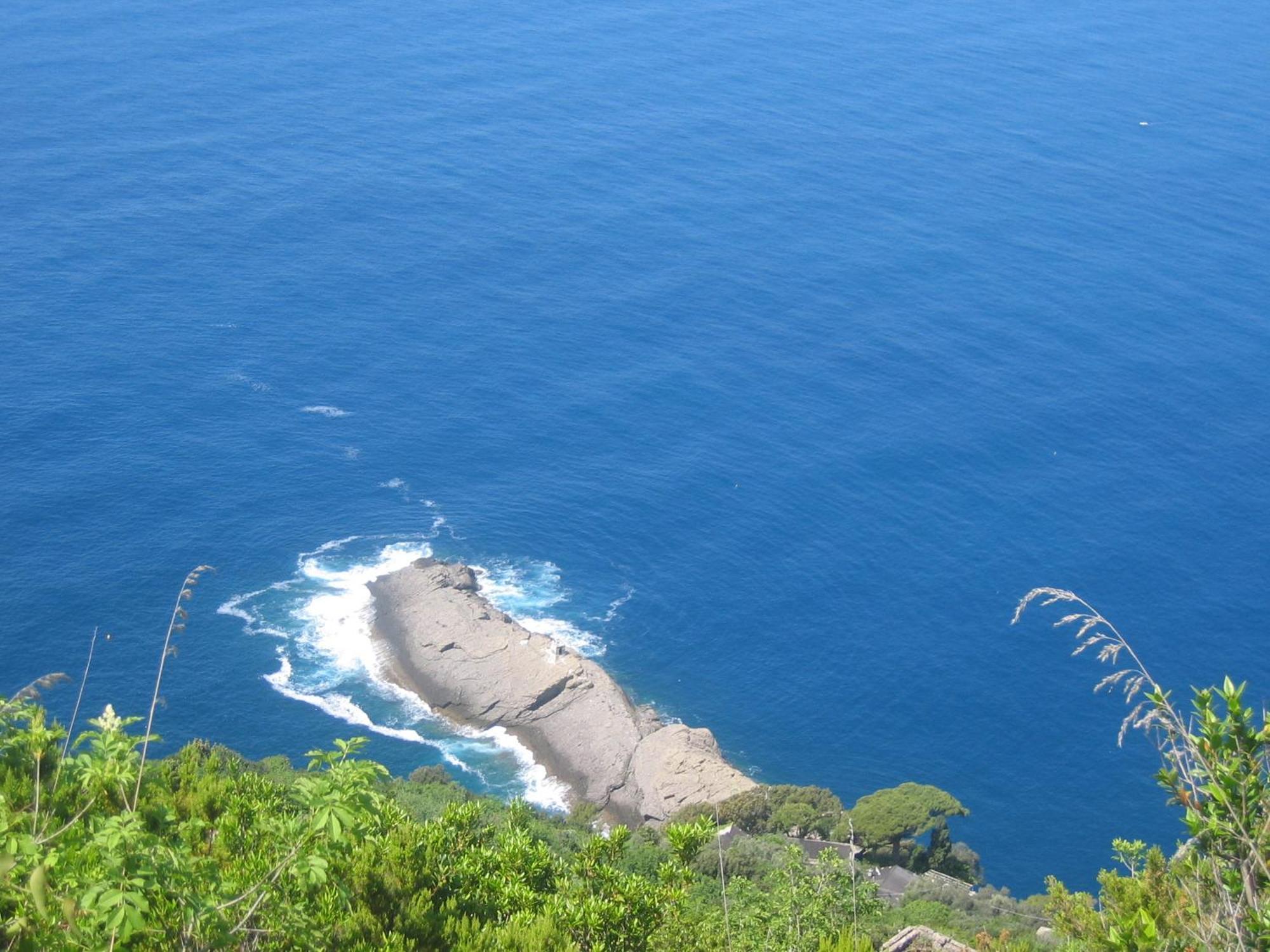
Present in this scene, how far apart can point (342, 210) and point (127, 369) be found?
40.1 meters

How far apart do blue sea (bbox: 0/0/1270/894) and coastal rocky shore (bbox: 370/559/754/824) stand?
239 centimetres

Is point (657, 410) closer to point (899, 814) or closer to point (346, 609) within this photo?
point (346, 609)

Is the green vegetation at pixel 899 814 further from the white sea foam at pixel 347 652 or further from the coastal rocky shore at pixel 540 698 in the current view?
the white sea foam at pixel 347 652

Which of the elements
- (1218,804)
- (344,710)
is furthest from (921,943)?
(344,710)

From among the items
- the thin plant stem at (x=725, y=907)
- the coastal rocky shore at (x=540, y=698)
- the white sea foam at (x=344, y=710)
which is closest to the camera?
the thin plant stem at (x=725, y=907)

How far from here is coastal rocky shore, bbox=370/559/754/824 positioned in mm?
86812

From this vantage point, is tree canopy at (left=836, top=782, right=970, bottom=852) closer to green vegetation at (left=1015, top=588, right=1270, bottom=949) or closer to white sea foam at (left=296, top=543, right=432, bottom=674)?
white sea foam at (left=296, top=543, right=432, bottom=674)

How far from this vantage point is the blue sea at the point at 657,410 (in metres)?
93.0

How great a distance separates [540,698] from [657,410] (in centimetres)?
3625

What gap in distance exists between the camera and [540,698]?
307ft

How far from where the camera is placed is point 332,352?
12469 cm

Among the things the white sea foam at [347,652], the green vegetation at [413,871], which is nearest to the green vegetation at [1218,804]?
the green vegetation at [413,871]

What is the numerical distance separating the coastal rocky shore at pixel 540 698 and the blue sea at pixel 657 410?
7.85 feet

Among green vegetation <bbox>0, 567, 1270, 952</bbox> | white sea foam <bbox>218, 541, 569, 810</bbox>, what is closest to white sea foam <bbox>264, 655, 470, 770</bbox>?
white sea foam <bbox>218, 541, 569, 810</bbox>
